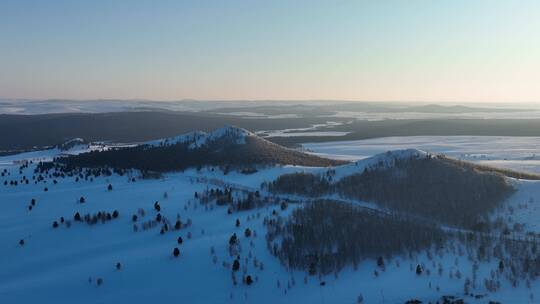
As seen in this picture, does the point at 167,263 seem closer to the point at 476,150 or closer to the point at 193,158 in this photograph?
the point at 193,158

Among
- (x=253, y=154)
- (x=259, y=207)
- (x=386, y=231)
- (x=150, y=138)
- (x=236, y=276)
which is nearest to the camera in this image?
(x=236, y=276)

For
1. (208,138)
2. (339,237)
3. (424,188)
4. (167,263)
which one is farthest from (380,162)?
(208,138)

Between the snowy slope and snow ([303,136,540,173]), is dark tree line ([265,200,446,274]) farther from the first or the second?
snow ([303,136,540,173])

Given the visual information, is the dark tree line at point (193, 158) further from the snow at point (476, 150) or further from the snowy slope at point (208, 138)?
the snow at point (476, 150)

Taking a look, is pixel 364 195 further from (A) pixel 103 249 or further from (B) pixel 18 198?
(B) pixel 18 198

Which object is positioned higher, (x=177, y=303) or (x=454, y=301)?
(x=454, y=301)

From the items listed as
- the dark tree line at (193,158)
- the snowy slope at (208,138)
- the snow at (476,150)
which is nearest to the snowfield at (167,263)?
the dark tree line at (193,158)

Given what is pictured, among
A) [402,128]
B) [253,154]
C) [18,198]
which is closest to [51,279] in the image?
[18,198]

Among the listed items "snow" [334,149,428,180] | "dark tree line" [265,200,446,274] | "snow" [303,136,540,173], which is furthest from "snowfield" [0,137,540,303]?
"snow" [303,136,540,173]

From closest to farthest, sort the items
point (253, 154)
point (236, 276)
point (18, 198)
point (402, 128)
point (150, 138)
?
point (236, 276)
point (18, 198)
point (253, 154)
point (150, 138)
point (402, 128)
